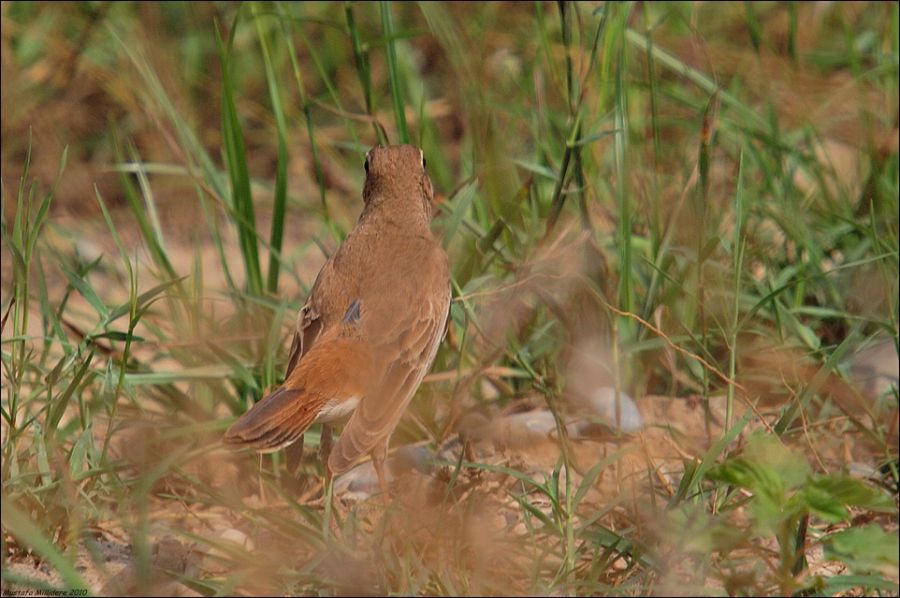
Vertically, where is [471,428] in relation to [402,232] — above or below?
below

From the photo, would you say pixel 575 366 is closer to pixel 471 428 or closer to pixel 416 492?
pixel 471 428

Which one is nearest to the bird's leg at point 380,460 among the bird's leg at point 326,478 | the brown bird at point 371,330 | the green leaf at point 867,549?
the brown bird at point 371,330

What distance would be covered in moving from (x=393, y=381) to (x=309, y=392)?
0.31 metres

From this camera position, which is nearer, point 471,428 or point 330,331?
point 330,331

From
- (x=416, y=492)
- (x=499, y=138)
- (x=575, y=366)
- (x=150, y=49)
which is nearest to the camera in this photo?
(x=416, y=492)

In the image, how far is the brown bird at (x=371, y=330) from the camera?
11.9 feet

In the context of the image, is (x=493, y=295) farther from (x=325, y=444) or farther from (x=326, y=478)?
(x=326, y=478)

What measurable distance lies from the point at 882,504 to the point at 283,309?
2.07 meters

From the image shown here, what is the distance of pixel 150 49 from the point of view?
621cm

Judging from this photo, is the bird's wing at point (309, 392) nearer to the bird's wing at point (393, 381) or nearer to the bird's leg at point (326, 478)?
the bird's wing at point (393, 381)

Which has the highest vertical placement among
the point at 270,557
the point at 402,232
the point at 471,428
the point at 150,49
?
the point at 150,49

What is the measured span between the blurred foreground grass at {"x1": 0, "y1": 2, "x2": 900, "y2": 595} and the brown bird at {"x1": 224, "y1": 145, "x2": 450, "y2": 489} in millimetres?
159

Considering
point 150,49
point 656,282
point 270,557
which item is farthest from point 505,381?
point 150,49

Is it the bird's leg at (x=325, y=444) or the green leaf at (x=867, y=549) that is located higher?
the green leaf at (x=867, y=549)
